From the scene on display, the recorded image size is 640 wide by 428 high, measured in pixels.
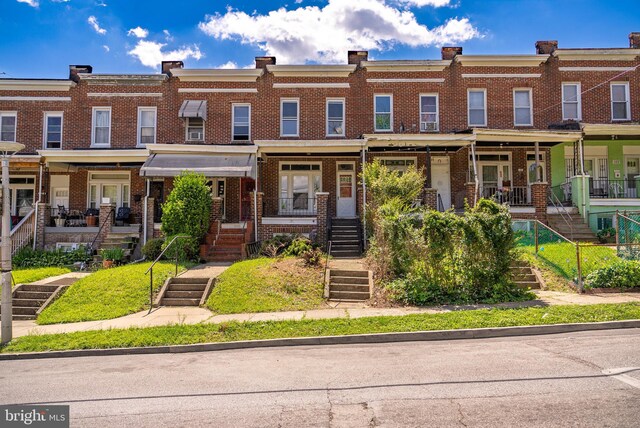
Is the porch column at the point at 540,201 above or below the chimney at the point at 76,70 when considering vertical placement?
below

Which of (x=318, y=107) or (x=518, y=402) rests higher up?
(x=318, y=107)

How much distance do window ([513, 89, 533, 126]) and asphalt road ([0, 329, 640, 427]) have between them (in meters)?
15.1

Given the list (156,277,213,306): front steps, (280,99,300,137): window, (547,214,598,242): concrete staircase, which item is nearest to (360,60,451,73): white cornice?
(280,99,300,137): window

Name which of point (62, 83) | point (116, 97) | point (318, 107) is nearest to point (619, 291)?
point (318, 107)

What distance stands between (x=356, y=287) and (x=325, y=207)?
19.4 ft

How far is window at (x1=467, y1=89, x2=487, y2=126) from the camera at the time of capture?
68.3 feet

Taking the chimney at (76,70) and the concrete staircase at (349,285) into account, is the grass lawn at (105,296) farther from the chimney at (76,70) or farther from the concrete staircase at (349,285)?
the chimney at (76,70)

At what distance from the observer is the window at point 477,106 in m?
20.8

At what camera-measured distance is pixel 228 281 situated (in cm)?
1241

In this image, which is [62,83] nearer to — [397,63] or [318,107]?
[318,107]

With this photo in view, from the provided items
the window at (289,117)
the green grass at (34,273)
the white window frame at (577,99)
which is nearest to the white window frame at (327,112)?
the window at (289,117)

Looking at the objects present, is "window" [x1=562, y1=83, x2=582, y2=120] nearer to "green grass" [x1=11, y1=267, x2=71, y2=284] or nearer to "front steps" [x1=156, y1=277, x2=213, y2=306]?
"front steps" [x1=156, y1=277, x2=213, y2=306]

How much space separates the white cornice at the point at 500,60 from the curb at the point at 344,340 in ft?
51.8

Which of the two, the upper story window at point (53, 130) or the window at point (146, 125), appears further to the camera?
Answer: the upper story window at point (53, 130)
